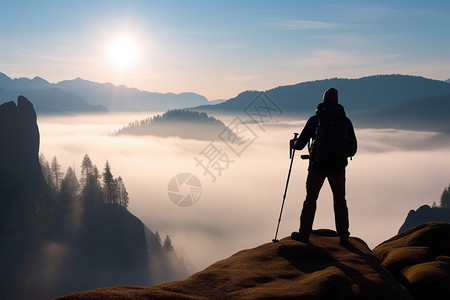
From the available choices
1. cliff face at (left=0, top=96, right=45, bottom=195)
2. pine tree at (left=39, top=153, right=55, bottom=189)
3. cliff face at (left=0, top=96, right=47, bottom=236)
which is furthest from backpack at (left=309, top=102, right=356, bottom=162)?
pine tree at (left=39, top=153, right=55, bottom=189)

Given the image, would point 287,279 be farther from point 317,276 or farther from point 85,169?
point 85,169

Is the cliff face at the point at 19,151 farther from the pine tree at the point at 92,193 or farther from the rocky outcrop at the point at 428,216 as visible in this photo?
the rocky outcrop at the point at 428,216

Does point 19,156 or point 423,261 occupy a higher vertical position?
point 19,156

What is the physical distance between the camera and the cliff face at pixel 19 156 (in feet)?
346

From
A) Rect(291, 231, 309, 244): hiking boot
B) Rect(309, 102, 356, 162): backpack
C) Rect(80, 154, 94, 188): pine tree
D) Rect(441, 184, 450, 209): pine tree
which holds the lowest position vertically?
Rect(441, 184, 450, 209): pine tree

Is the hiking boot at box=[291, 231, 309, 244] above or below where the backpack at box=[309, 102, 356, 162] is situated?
below

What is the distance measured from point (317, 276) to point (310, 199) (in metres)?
3.14

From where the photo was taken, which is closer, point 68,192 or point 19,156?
point 68,192

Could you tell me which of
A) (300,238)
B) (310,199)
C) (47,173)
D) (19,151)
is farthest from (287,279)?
(47,173)

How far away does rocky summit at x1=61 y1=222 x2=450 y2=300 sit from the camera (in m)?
6.57

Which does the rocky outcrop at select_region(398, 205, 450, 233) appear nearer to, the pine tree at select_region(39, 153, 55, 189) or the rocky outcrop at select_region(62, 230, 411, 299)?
the rocky outcrop at select_region(62, 230, 411, 299)

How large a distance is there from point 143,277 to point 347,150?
339 feet

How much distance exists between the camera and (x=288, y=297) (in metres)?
6.45

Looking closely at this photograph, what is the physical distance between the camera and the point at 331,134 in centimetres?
949
